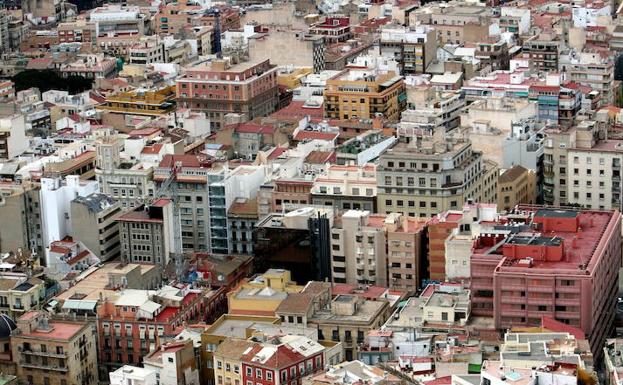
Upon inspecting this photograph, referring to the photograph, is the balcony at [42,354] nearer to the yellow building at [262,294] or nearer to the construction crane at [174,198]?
the yellow building at [262,294]

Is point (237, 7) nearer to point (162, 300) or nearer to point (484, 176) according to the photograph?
point (484, 176)

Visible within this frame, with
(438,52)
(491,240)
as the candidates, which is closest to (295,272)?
(491,240)

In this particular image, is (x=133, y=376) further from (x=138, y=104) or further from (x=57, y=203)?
(x=138, y=104)

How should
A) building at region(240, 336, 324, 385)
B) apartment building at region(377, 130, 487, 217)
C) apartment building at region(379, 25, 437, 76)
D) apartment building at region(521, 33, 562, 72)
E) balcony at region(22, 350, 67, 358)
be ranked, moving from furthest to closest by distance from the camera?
apartment building at region(379, 25, 437, 76) → apartment building at region(521, 33, 562, 72) → apartment building at region(377, 130, 487, 217) → balcony at region(22, 350, 67, 358) → building at region(240, 336, 324, 385)

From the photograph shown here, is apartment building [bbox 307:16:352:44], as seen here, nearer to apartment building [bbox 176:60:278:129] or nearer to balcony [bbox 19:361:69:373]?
apartment building [bbox 176:60:278:129]

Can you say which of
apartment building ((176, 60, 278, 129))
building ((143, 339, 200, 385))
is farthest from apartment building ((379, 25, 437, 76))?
building ((143, 339, 200, 385))

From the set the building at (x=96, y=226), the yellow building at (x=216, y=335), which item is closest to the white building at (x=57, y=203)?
the building at (x=96, y=226)
